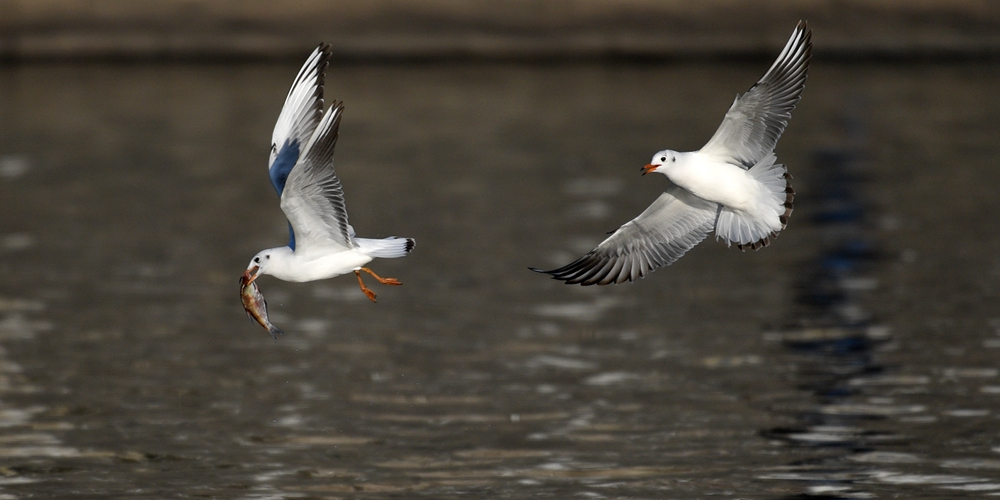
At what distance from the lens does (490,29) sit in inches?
1499

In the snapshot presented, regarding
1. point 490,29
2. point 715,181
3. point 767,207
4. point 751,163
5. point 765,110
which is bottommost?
point 767,207

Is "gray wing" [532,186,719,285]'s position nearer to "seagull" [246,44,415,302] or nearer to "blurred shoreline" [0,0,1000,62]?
"seagull" [246,44,415,302]

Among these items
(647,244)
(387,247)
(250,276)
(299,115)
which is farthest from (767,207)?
(250,276)

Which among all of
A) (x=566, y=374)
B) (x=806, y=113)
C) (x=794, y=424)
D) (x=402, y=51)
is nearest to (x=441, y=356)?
(x=566, y=374)

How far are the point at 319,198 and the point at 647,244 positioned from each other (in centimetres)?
260

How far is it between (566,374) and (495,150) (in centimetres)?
1408

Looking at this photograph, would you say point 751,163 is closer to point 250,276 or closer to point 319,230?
point 319,230

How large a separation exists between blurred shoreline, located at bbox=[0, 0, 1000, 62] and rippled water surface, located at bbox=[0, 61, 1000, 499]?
3.31 metres

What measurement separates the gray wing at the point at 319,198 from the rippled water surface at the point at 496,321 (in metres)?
2.44

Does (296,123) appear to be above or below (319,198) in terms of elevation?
above

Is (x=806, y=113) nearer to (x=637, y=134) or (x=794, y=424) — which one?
(x=637, y=134)

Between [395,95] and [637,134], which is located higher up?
[395,95]

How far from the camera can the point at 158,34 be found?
38.1 meters

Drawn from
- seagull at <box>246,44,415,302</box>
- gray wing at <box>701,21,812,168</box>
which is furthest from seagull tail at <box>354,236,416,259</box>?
gray wing at <box>701,21,812,168</box>
